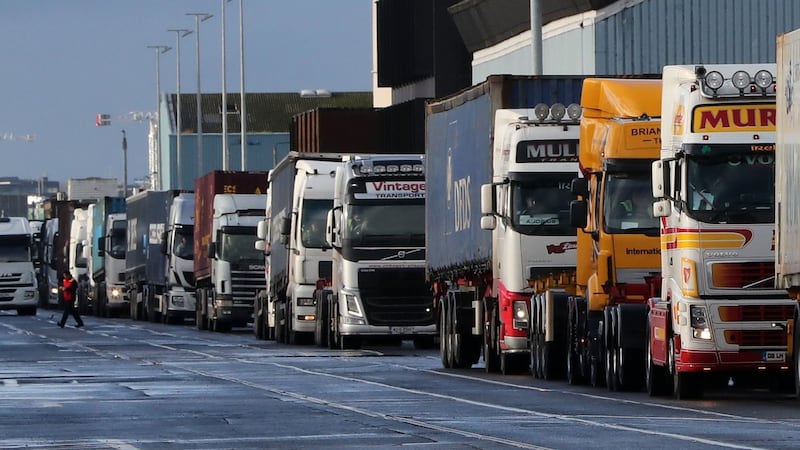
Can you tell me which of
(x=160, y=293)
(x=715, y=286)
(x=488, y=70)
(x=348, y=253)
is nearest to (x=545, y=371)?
(x=715, y=286)

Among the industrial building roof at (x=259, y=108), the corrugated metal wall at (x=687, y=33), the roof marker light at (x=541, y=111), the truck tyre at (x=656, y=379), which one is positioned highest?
the industrial building roof at (x=259, y=108)

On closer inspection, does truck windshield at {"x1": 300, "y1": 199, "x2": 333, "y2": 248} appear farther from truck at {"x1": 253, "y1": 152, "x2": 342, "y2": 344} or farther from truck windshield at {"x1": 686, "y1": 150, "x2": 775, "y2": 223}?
truck windshield at {"x1": 686, "y1": 150, "x2": 775, "y2": 223}

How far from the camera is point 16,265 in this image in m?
83.2

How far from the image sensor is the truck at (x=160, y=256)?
67625 mm

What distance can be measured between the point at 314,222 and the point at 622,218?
63.2 feet

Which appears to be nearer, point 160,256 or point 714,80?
point 714,80

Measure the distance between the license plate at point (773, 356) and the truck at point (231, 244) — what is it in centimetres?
3446

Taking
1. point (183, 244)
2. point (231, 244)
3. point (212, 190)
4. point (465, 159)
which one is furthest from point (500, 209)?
point (183, 244)

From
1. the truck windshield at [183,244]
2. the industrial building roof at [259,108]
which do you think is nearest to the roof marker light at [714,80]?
the truck windshield at [183,244]

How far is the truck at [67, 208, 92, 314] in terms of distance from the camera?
90.9 metres

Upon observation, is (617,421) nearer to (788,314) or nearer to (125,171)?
(788,314)

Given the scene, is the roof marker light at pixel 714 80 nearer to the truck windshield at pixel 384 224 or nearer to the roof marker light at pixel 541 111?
the roof marker light at pixel 541 111

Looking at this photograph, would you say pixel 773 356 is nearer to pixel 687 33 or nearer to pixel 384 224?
pixel 384 224

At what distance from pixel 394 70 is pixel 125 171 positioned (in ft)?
301
